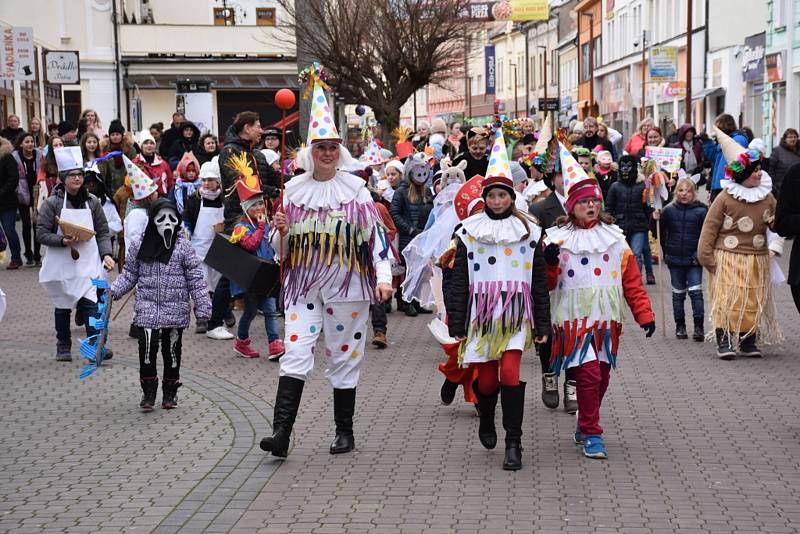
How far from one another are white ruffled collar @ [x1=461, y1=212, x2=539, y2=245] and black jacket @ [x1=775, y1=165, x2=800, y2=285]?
2.16m

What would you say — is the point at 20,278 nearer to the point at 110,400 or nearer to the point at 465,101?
the point at 110,400

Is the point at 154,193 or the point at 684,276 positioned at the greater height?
the point at 154,193

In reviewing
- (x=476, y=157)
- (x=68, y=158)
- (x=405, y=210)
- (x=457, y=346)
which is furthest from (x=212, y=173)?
(x=457, y=346)

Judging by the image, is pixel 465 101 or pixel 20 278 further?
pixel 465 101

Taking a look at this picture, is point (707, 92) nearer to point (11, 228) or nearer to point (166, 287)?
point (11, 228)

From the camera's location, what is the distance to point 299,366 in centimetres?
753

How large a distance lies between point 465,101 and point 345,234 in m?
109

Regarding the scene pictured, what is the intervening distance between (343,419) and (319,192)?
1370mm

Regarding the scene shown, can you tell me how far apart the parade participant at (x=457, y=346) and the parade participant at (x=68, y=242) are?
3575 mm

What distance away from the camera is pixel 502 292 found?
24.5ft

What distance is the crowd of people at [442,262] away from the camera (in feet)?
24.7

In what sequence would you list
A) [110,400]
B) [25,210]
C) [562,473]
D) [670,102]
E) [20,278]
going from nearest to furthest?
[562,473] < [110,400] < [20,278] < [25,210] < [670,102]

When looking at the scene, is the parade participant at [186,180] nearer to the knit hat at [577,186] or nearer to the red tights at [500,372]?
the knit hat at [577,186]

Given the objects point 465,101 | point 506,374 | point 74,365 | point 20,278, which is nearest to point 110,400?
point 74,365
